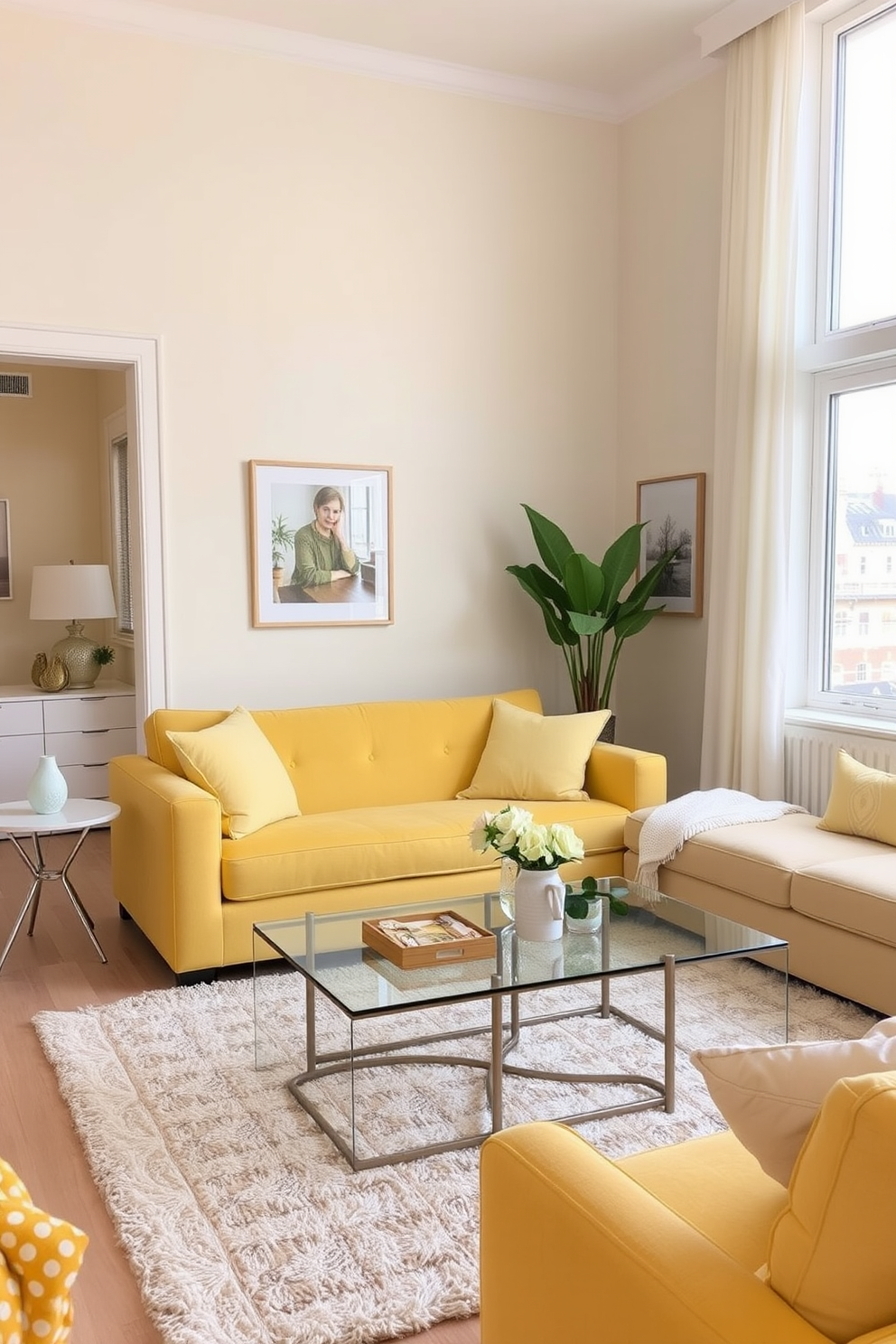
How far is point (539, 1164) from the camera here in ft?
4.85

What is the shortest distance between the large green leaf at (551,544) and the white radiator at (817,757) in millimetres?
1242

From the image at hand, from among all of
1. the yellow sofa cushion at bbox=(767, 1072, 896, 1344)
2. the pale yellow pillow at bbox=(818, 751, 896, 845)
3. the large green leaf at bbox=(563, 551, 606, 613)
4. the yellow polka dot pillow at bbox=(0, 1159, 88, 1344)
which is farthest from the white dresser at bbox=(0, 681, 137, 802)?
the yellow sofa cushion at bbox=(767, 1072, 896, 1344)

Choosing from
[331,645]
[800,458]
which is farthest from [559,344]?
[331,645]

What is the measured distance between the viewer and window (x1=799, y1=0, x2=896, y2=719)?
4449 mm

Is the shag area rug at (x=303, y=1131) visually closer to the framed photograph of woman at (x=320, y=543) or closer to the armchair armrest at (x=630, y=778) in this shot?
the armchair armrest at (x=630, y=778)

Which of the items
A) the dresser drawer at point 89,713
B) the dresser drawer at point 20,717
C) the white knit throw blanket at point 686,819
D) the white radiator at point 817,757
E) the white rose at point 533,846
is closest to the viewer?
the white rose at point 533,846

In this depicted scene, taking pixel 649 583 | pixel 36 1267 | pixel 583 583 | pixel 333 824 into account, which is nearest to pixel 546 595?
pixel 583 583

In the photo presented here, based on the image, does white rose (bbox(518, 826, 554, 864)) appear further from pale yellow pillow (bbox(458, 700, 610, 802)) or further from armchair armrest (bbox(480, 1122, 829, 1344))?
pale yellow pillow (bbox(458, 700, 610, 802))

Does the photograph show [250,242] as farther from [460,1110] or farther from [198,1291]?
[198,1291]

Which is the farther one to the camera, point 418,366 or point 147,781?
point 418,366

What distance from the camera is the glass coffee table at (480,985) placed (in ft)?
8.67

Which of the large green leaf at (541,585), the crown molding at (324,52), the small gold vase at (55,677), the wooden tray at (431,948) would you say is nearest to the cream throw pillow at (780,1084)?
the wooden tray at (431,948)

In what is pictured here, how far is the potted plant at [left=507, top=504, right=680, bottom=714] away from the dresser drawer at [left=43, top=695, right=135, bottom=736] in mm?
2442

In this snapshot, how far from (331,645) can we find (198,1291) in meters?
3.33
